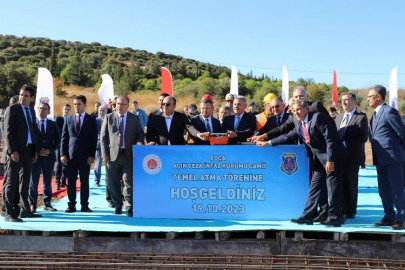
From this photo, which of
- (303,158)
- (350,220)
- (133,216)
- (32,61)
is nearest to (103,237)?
(133,216)

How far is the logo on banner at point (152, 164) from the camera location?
6.78 metres

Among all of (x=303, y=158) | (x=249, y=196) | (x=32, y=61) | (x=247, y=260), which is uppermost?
(x=32, y=61)

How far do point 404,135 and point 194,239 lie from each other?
314 cm

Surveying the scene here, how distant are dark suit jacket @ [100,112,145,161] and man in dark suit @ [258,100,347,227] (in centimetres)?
263

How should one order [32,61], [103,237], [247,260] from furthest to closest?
[32,61] → [103,237] → [247,260]

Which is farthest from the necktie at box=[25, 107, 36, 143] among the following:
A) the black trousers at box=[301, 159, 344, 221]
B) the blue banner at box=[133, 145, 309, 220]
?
the black trousers at box=[301, 159, 344, 221]

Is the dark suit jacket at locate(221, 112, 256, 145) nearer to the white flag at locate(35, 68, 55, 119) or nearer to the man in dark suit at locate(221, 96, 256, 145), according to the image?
the man in dark suit at locate(221, 96, 256, 145)

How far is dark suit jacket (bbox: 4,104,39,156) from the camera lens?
6539 millimetres

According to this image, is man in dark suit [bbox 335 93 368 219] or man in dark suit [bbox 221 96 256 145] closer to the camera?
man in dark suit [bbox 335 93 368 219]

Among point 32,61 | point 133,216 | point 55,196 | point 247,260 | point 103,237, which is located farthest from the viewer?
point 32,61

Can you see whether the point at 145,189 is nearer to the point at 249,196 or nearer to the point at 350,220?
the point at 249,196

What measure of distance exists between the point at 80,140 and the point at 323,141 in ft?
13.0

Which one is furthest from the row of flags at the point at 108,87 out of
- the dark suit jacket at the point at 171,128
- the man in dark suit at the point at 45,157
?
the dark suit jacket at the point at 171,128

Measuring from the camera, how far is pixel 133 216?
274 inches
